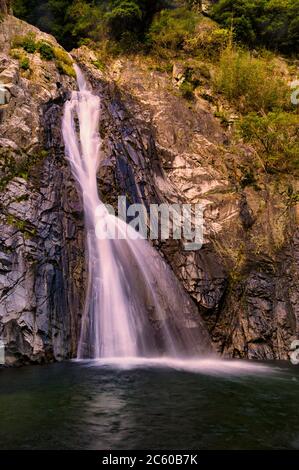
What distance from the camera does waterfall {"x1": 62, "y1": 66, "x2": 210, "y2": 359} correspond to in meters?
10.9

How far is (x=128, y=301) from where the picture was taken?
38.0ft

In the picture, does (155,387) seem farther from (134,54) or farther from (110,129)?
(134,54)

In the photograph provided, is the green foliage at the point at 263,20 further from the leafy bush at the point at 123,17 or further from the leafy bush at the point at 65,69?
the leafy bush at the point at 65,69

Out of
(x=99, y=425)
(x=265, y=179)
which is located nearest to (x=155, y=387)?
(x=99, y=425)

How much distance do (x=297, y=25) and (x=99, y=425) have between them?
80.9ft

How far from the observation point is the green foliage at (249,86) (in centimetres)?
1936

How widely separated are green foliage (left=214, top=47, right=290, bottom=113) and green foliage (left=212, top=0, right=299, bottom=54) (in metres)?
3.96

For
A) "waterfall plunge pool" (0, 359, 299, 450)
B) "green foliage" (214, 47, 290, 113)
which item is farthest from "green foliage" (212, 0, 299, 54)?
"waterfall plunge pool" (0, 359, 299, 450)

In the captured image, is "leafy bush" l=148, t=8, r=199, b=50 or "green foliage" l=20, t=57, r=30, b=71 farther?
"leafy bush" l=148, t=8, r=199, b=50

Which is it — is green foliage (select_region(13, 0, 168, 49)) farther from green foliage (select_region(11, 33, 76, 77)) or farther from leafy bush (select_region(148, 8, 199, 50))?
green foliage (select_region(11, 33, 76, 77))

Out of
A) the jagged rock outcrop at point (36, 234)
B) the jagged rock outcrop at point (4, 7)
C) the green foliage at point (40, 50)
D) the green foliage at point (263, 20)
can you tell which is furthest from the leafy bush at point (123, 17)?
the jagged rock outcrop at point (36, 234)

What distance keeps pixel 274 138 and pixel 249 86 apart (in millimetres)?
4144

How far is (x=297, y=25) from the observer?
23938 millimetres

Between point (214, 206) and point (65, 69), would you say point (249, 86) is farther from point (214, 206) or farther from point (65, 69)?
A: point (65, 69)
